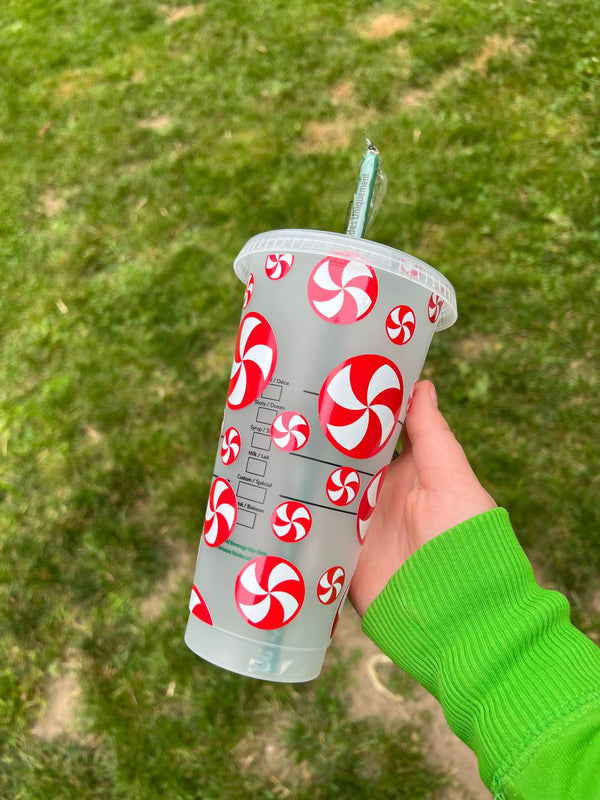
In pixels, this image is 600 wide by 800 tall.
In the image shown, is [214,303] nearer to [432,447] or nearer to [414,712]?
[432,447]

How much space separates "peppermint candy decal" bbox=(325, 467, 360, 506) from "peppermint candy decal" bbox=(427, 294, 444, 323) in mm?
336

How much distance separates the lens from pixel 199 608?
3.95 feet

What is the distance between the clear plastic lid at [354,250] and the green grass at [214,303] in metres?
0.93

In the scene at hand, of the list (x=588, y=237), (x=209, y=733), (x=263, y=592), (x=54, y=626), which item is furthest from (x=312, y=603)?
(x=588, y=237)

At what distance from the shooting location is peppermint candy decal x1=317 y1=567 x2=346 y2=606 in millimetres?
1148

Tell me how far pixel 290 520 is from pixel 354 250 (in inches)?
19.8

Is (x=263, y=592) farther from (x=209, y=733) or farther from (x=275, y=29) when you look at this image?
(x=275, y=29)

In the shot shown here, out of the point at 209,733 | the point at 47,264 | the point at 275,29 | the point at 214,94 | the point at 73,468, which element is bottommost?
the point at 209,733

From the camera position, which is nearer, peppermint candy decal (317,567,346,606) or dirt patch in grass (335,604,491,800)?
peppermint candy decal (317,567,346,606)

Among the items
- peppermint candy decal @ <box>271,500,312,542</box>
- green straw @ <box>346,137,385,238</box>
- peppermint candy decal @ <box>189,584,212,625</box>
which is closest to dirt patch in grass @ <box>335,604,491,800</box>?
peppermint candy decal @ <box>189,584,212,625</box>

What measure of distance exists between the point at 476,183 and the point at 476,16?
842 mm

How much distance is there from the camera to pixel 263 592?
43.8 inches

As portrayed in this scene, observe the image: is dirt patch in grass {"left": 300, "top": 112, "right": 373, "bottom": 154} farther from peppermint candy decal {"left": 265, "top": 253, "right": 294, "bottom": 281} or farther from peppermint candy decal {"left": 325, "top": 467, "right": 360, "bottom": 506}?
peppermint candy decal {"left": 325, "top": 467, "right": 360, "bottom": 506}

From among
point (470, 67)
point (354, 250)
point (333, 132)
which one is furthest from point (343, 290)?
point (470, 67)
